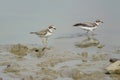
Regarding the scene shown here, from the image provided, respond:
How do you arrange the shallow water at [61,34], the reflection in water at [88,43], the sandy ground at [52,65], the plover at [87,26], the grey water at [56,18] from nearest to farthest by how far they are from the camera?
the sandy ground at [52,65] → the shallow water at [61,34] → the reflection in water at [88,43] → the grey water at [56,18] → the plover at [87,26]

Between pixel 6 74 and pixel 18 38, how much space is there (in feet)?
21.4

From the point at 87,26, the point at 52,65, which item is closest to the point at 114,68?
the point at 52,65

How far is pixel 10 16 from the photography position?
2478 centimetres

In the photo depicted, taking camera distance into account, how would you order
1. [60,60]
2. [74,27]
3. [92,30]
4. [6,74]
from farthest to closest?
1. [74,27]
2. [92,30]
3. [60,60]
4. [6,74]

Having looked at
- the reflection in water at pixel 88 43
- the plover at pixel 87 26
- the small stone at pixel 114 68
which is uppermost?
the plover at pixel 87 26

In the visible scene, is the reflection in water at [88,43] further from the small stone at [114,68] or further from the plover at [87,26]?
the small stone at [114,68]

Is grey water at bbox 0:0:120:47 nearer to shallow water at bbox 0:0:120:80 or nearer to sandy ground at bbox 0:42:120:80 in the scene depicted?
shallow water at bbox 0:0:120:80

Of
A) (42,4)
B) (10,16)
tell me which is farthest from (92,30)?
(42,4)

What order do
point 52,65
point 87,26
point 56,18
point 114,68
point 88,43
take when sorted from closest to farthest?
point 114,68, point 52,65, point 88,43, point 87,26, point 56,18

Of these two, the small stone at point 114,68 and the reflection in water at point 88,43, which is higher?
the reflection in water at point 88,43

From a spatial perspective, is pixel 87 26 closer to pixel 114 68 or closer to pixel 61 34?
pixel 61 34

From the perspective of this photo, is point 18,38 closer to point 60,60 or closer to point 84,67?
point 60,60

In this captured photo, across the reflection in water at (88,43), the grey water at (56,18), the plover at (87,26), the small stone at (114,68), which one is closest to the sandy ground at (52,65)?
the small stone at (114,68)

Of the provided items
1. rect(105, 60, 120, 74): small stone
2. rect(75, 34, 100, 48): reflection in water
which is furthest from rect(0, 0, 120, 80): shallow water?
rect(105, 60, 120, 74): small stone
